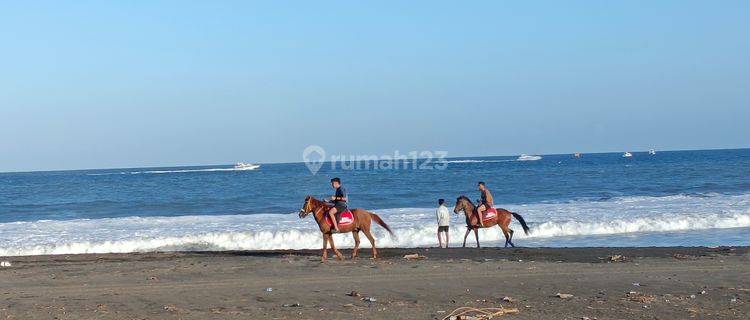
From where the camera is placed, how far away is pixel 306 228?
26.4m

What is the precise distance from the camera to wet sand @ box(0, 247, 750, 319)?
401 inches

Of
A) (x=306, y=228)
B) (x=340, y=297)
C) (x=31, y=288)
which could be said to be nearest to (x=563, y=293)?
(x=340, y=297)

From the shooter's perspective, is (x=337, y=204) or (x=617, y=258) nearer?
(x=617, y=258)

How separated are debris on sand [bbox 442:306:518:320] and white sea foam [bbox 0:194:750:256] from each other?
12860mm

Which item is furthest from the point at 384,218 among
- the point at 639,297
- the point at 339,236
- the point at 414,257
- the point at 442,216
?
the point at 639,297

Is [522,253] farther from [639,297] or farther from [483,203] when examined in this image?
[639,297]

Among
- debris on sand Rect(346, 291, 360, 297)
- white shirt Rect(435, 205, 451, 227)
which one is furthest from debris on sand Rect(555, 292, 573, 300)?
white shirt Rect(435, 205, 451, 227)

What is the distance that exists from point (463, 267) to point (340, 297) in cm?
381

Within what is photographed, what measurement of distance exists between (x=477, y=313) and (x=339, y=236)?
14.3 meters

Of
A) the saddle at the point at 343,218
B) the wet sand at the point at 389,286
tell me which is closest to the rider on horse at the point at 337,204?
the saddle at the point at 343,218

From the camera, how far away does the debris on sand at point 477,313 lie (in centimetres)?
954

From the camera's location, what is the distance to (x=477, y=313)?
9883 millimetres

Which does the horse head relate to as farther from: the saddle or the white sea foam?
the saddle

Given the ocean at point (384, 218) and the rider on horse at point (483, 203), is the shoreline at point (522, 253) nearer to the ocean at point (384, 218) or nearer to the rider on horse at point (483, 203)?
the rider on horse at point (483, 203)
